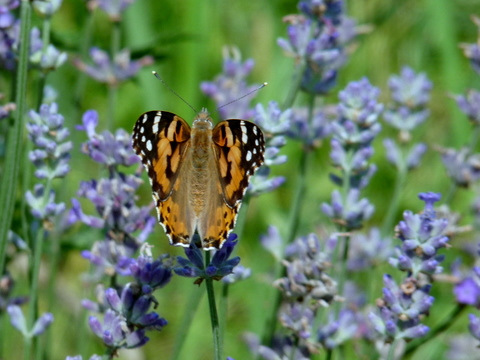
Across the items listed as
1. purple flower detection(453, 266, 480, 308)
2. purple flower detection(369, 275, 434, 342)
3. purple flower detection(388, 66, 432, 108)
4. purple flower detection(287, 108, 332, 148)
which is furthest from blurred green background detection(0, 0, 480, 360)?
purple flower detection(369, 275, 434, 342)

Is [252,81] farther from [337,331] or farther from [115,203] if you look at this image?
[115,203]

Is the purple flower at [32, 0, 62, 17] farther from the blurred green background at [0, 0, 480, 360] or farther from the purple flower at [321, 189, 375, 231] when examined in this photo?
the purple flower at [321, 189, 375, 231]

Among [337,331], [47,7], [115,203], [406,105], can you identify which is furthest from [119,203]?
[406,105]

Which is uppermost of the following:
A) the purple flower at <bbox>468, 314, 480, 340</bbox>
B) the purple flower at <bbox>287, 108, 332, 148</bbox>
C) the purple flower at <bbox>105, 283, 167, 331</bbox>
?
the purple flower at <bbox>105, 283, 167, 331</bbox>

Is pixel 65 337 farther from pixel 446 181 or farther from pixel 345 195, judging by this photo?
pixel 446 181

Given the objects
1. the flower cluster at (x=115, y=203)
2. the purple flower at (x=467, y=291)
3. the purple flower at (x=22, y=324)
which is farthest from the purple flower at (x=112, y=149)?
the purple flower at (x=467, y=291)

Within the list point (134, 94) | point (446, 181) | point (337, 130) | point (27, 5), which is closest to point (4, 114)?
point (27, 5)
